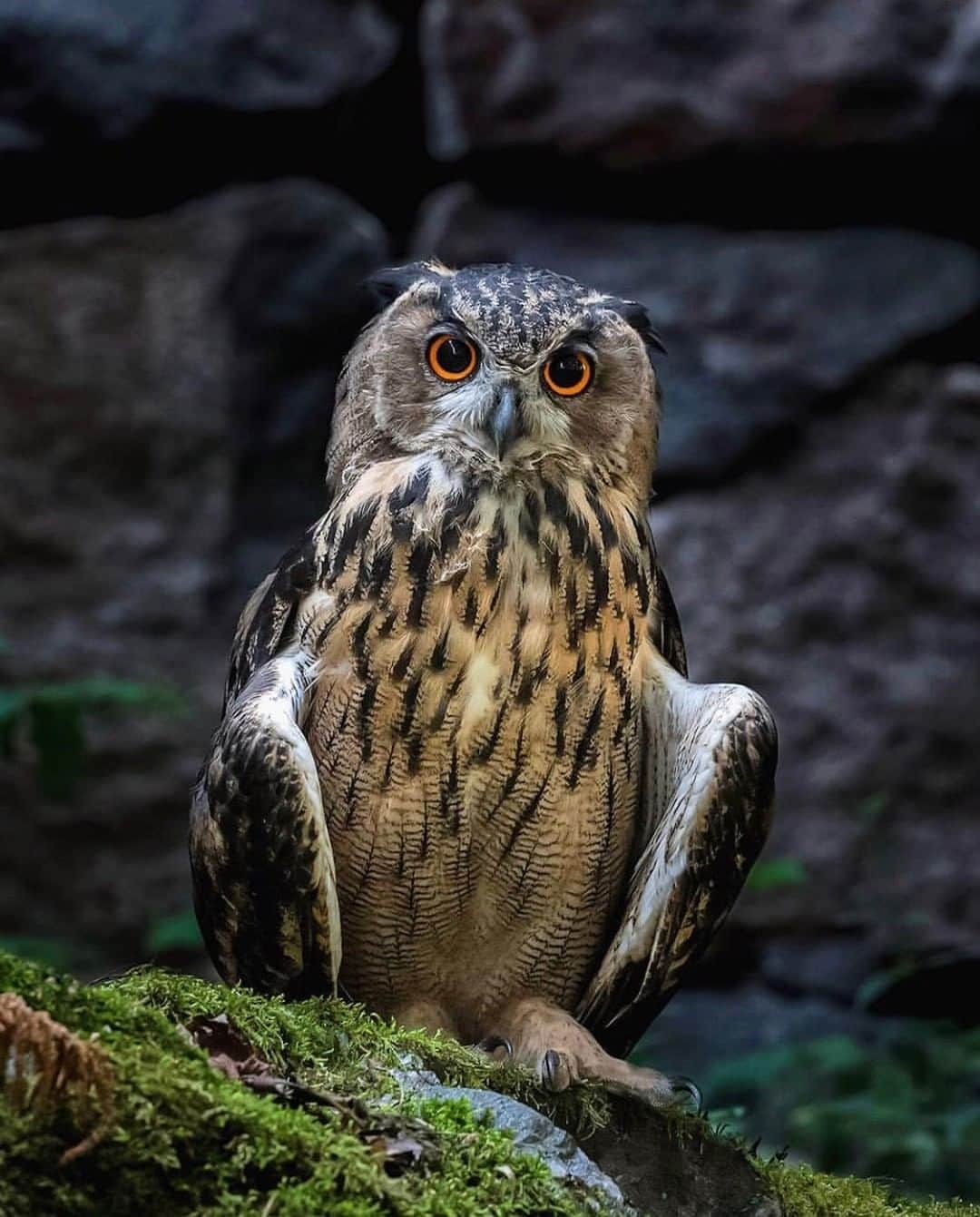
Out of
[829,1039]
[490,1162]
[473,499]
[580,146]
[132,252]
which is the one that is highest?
[580,146]

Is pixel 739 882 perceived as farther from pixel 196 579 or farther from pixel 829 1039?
pixel 196 579

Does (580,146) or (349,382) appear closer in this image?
(349,382)

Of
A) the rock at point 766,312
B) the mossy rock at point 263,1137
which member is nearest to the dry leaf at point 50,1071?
the mossy rock at point 263,1137

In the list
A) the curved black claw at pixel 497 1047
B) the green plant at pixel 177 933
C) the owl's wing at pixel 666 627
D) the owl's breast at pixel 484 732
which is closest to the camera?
the owl's breast at pixel 484 732

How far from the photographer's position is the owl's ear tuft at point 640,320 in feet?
8.07

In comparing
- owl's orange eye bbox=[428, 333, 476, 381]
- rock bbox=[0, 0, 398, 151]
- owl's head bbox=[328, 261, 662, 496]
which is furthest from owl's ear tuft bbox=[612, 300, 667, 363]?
rock bbox=[0, 0, 398, 151]

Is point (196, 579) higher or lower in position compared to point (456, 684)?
lower

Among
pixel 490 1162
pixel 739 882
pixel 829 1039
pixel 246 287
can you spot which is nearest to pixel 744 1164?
pixel 739 882

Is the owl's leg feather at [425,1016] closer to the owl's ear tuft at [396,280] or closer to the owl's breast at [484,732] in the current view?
the owl's breast at [484,732]

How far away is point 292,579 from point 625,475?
53cm

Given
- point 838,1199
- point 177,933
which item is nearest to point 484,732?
point 838,1199

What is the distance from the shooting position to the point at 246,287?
13.9 ft

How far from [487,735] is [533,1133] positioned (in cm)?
62

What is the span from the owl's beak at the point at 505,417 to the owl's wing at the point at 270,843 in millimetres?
350
